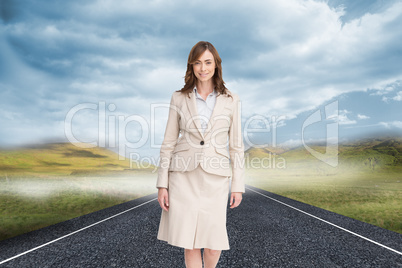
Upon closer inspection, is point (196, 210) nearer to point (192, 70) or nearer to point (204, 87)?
point (204, 87)

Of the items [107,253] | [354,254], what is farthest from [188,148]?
[354,254]

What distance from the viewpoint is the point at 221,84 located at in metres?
2.73

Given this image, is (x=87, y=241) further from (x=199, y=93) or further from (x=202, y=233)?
(x=199, y=93)

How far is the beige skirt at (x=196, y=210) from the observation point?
2.55 metres

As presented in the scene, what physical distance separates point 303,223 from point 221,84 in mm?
5959

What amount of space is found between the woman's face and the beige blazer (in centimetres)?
18

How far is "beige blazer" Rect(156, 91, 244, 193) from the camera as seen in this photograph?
2.50m

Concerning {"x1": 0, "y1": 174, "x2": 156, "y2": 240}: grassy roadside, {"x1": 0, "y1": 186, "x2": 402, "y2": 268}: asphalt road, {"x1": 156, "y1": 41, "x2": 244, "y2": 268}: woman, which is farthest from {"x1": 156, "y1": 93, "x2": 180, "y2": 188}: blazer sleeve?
{"x1": 0, "y1": 174, "x2": 156, "y2": 240}: grassy roadside

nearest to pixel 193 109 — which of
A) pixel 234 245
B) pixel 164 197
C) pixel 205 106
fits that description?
pixel 205 106

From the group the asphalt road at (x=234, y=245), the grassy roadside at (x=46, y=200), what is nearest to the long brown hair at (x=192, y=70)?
the asphalt road at (x=234, y=245)

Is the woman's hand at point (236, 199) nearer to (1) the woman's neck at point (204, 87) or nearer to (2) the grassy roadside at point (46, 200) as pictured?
(1) the woman's neck at point (204, 87)

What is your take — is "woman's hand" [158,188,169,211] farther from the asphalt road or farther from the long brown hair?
the asphalt road

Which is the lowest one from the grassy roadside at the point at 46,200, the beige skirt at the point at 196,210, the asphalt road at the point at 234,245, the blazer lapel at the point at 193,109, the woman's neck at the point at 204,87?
the grassy roadside at the point at 46,200

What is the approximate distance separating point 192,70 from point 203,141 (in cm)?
73
